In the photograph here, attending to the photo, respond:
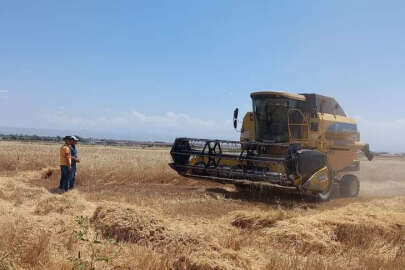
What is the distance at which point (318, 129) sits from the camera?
40.0 feet

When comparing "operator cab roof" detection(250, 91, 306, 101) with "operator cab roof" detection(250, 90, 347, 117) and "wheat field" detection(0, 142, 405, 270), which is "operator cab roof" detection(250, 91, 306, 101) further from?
"wheat field" detection(0, 142, 405, 270)

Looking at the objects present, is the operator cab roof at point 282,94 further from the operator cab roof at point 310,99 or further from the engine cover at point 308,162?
the engine cover at point 308,162

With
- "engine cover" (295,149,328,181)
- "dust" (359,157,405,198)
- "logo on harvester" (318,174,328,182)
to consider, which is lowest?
"dust" (359,157,405,198)

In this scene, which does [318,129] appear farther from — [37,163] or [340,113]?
[37,163]

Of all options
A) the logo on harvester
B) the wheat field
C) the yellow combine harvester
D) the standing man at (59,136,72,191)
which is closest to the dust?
the yellow combine harvester

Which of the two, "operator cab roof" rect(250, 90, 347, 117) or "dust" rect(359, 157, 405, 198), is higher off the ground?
"operator cab roof" rect(250, 90, 347, 117)

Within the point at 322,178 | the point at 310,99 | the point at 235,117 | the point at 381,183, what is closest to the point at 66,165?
the point at 235,117

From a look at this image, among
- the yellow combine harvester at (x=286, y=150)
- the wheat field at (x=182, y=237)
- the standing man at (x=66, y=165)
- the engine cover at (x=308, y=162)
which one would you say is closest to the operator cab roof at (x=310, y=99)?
the yellow combine harvester at (x=286, y=150)

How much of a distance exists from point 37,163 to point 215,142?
349 inches

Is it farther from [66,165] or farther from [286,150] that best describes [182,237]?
[286,150]

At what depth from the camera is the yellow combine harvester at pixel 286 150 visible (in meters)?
10.5

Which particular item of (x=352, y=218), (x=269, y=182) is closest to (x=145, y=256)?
(x=352, y=218)

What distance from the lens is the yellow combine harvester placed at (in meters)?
10.5

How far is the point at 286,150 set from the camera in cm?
1145
